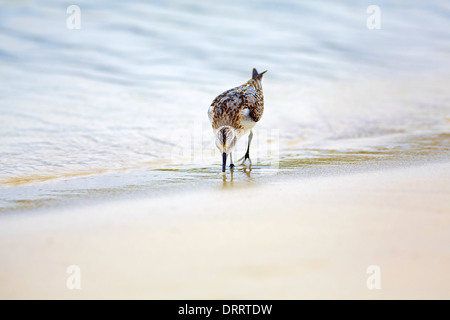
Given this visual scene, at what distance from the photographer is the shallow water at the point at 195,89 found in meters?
5.72

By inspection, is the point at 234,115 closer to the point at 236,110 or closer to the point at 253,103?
the point at 236,110

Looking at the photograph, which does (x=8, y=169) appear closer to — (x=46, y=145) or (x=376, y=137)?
(x=46, y=145)

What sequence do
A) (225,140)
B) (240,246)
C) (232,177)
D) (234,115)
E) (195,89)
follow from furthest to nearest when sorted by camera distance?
(195,89), (234,115), (225,140), (232,177), (240,246)

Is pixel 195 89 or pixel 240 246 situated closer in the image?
pixel 240 246

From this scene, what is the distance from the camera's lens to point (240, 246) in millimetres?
3188

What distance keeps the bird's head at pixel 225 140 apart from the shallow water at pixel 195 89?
0.81 feet

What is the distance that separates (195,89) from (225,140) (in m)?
4.65

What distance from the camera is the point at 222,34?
46.2 ft

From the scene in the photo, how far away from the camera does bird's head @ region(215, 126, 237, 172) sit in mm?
5594

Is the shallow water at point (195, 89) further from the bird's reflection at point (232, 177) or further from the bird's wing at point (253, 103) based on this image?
the bird's wing at point (253, 103)

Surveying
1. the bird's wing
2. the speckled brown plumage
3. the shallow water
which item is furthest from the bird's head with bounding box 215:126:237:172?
the bird's wing

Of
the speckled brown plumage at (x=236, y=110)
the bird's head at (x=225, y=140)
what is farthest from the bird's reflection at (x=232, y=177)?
the speckled brown plumage at (x=236, y=110)

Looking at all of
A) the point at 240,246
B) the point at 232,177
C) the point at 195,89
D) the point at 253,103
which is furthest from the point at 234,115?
the point at 195,89
